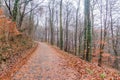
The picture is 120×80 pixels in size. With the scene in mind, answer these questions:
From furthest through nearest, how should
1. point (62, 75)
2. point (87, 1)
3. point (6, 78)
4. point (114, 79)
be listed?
1. point (87, 1)
2. point (62, 75)
3. point (6, 78)
4. point (114, 79)

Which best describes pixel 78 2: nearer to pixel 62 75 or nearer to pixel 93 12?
pixel 93 12

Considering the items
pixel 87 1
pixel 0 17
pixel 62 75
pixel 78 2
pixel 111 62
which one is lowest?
pixel 111 62

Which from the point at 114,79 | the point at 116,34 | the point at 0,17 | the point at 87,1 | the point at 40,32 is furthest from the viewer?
the point at 40,32

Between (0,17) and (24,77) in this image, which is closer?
(24,77)

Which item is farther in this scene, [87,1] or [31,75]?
[87,1]

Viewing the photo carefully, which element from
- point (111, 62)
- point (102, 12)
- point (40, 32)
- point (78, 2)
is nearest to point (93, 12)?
point (102, 12)

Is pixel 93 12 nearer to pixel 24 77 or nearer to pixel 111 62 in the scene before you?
pixel 111 62

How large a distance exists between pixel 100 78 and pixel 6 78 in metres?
4.04

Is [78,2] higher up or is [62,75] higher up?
[78,2]

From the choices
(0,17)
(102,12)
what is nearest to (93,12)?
(102,12)

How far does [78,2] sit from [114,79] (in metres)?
28.9

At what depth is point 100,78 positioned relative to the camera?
7.44 metres

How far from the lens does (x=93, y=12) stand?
31375mm

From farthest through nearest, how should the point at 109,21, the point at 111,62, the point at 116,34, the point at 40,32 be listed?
the point at 40,32
the point at 111,62
the point at 116,34
the point at 109,21
